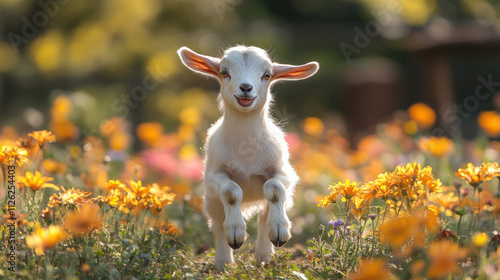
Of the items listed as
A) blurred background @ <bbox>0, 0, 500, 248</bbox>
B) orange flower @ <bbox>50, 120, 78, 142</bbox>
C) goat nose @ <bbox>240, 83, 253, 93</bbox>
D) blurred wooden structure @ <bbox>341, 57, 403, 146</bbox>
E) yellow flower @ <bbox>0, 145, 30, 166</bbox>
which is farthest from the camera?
blurred wooden structure @ <bbox>341, 57, 403, 146</bbox>

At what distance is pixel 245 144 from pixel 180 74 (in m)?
9.27

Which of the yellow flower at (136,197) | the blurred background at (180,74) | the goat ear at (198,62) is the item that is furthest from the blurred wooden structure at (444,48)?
the yellow flower at (136,197)

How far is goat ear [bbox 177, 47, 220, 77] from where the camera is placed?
13.6 feet

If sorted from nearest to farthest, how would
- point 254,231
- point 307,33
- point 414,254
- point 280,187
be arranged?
1. point 414,254
2. point 280,187
3. point 254,231
4. point 307,33

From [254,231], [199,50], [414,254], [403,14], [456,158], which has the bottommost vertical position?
[414,254]

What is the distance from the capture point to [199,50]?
12.1m

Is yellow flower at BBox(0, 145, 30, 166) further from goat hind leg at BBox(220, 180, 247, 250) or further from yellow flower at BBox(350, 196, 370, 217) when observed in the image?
yellow flower at BBox(350, 196, 370, 217)

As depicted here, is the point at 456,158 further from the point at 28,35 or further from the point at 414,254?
the point at 28,35

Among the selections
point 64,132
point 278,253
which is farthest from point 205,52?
point 278,253

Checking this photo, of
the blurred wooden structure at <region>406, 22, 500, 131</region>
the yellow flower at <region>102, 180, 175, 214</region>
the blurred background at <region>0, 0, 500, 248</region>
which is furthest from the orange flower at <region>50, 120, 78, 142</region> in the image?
the blurred wooden structure at <region>406, 22, 500, 131</region>

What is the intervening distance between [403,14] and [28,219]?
33.4 ft

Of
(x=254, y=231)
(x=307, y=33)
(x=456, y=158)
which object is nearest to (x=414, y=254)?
(x=254, y=231)

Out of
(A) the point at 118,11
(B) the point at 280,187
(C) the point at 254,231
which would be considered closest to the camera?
(B) the point at 280,187

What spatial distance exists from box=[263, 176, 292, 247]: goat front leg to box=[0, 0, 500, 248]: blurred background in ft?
7.72
